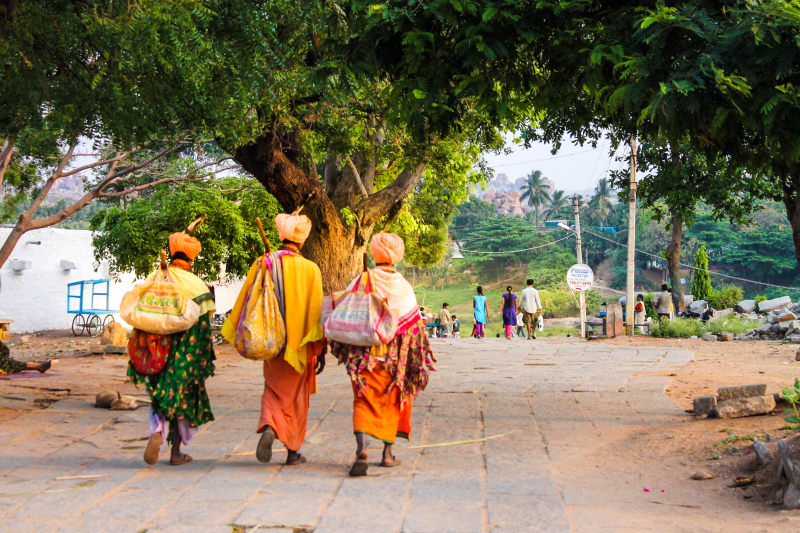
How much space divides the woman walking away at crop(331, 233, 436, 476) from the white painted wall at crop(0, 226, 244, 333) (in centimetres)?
2151

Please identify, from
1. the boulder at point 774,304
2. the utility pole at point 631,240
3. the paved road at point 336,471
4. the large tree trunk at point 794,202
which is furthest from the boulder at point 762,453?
the boulder at point 774,304

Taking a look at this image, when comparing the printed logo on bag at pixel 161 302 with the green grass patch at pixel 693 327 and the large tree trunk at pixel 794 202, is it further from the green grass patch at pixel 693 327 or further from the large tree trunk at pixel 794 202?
the green grass patch at pixel 693 327

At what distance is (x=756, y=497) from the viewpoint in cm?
469

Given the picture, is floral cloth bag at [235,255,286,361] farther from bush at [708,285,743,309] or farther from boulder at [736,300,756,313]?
bush at [708,285,743,309]

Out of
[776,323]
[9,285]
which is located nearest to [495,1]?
[776,323]

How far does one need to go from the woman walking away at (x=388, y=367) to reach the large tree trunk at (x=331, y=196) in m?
6.14

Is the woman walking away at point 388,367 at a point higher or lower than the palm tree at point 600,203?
lower

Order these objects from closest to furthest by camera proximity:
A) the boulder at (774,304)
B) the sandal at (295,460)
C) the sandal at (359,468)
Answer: the sandal at (359,468)
the sandal at (295,460)
the boulder at (774,304)

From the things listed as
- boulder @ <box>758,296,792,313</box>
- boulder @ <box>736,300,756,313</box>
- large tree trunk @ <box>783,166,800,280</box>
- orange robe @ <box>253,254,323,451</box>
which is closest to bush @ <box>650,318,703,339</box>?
boulder @ <box>758,296,792,313</box>

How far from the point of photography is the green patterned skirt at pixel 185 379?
18.1 feet

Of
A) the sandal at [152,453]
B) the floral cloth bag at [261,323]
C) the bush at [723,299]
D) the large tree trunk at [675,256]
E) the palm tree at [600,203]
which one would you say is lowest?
the sandal at [152,453]

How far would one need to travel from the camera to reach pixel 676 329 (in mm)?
19984

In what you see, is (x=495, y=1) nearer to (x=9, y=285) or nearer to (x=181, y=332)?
(x=181, y=332)

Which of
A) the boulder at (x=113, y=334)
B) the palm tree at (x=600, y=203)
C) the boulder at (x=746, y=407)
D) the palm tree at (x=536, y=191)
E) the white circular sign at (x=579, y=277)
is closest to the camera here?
the boulder at (x=746, y=407)
